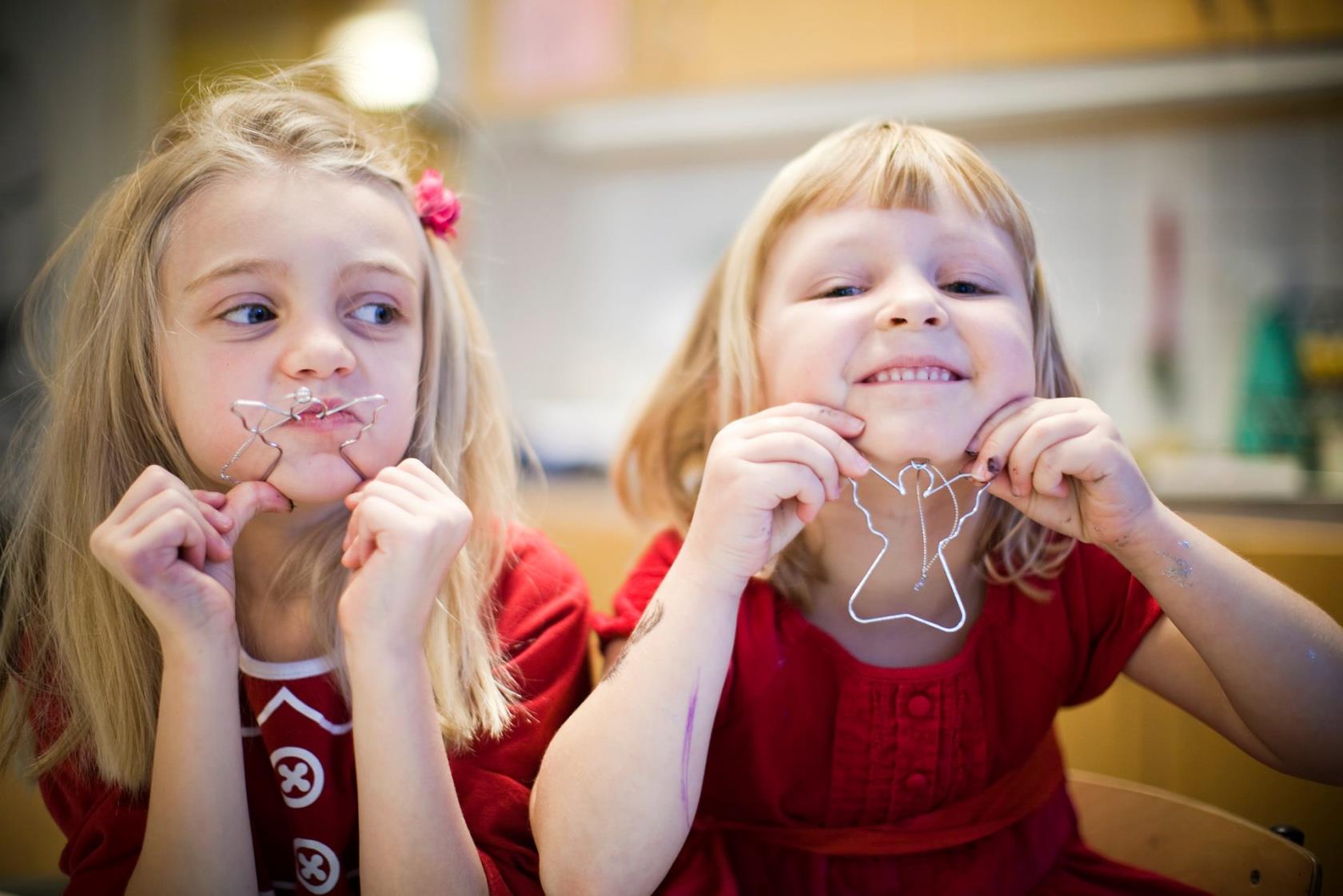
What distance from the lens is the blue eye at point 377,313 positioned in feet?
2.43

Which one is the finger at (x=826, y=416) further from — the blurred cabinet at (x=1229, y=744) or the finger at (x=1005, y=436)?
the blurred cabinet at (x=1229, y=744)

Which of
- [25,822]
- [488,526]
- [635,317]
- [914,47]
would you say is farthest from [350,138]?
[635,317]

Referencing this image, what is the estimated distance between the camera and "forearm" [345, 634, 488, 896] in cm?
64

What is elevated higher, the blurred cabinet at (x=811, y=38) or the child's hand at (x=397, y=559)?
the blurred cabinet at (x=811, y=38)

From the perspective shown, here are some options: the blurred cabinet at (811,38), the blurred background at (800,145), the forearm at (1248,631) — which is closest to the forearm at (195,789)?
the forearm at (1248,631)

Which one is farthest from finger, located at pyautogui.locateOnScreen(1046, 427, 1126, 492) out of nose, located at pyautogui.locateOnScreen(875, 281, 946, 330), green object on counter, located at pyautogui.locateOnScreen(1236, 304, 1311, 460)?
green object on counter, located at pyautogui.locateOnScreen(1236, 304, 1311, 460)

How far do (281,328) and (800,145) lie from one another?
184 cm

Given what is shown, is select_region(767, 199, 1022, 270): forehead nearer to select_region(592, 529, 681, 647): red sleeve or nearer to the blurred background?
select_region(592, 529, 681, 647): red sleeve

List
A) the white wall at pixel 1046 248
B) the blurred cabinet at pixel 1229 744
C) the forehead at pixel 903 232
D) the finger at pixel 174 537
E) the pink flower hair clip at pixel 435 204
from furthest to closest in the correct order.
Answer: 1. the white wall at pixel 1046 248
2. the blurred cabinet at pixel 1229 744
3. the pink flower hair clip at pixel 435 204
4. the forehead at pixel 903 232
5. the finger at pixel 174 537

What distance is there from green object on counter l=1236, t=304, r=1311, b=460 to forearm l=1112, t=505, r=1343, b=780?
128 cm

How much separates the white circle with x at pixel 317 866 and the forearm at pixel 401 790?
79 mm

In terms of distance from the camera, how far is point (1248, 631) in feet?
2.28

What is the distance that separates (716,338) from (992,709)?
414 mm

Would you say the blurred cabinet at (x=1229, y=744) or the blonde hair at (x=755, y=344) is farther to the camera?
the blurred cabinet at (x=1229, y=744)
